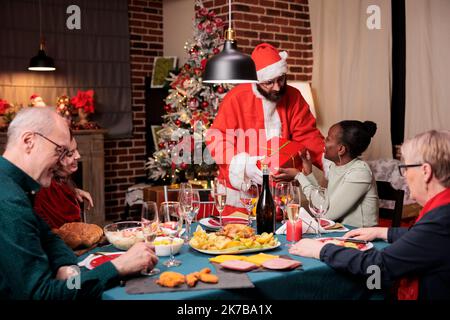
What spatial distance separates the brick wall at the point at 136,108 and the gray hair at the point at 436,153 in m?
5.23

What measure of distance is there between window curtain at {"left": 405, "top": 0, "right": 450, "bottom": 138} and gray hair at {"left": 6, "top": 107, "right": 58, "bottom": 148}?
4.06 metres

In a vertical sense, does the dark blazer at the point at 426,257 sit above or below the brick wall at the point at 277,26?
below

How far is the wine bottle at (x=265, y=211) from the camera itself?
255 cm

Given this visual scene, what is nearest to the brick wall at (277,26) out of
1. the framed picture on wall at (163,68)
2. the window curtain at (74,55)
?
Result: the framed picture on wall at (163,68)

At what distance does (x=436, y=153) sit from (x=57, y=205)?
1.75 m

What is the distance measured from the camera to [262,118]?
3818 mm

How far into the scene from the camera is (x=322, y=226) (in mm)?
2646

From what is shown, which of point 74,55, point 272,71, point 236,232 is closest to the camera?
point 236,232

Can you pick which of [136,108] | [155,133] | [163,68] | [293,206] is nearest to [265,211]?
[293,206]

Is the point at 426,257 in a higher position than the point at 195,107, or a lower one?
lower

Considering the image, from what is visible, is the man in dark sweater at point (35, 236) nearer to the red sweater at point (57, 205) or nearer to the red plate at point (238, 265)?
the red plate at point (238, 265)

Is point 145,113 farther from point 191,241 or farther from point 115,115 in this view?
point 191,241

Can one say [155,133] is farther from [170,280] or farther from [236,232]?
[170,280]
